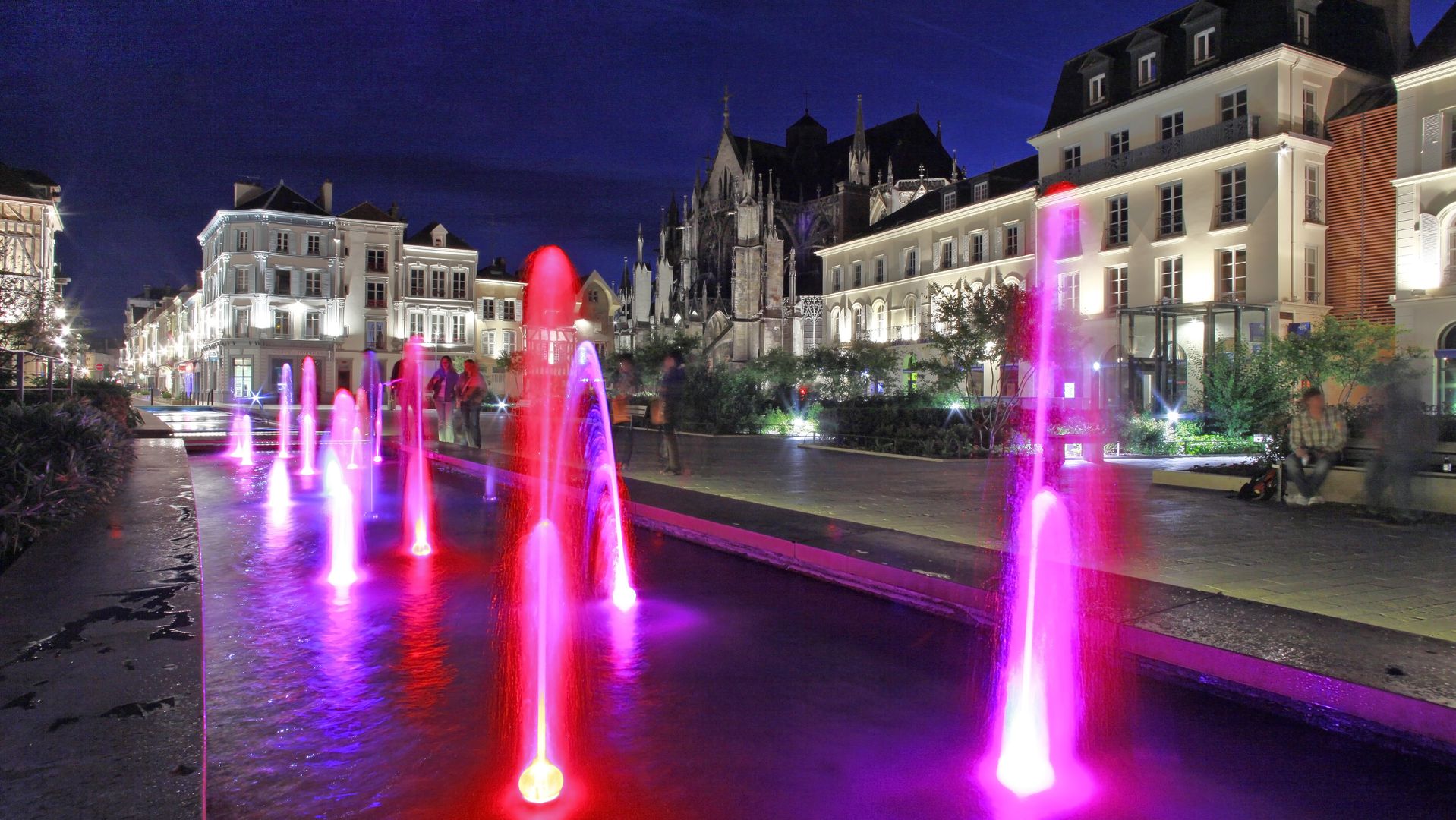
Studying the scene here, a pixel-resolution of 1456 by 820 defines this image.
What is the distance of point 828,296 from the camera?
53.8m

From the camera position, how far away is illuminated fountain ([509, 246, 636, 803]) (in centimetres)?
415

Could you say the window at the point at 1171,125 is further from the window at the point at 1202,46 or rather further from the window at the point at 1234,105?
the window at the point at 1202,46

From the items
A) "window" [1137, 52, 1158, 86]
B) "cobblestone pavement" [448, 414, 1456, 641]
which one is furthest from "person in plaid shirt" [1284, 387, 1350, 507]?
"window" [1137, 52, 1158, 86]

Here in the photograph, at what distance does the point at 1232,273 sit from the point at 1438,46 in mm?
8054

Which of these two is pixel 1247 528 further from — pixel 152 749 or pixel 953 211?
pixel 953 211

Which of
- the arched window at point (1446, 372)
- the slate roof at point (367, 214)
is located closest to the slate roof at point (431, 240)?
the slate roof at point (367, 214)

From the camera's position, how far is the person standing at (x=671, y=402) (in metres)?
14.4

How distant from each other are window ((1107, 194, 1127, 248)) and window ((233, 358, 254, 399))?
51.3 meters

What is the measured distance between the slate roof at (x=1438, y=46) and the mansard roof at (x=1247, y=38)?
411 millimetres

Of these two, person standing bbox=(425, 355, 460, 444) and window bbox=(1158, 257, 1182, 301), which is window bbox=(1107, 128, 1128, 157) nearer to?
window bbox=(1158, 257, 1182, 301)

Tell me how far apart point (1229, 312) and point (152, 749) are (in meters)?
32.7

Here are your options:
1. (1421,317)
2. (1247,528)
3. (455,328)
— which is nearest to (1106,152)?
(1421,317)

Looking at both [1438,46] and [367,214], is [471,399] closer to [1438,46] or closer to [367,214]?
[1438,46]

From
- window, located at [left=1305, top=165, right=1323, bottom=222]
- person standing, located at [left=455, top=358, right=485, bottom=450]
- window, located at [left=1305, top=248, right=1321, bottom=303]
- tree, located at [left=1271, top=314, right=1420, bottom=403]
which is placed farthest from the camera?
window, located at [left=1305, top=165, right=1323, bottom=222]
